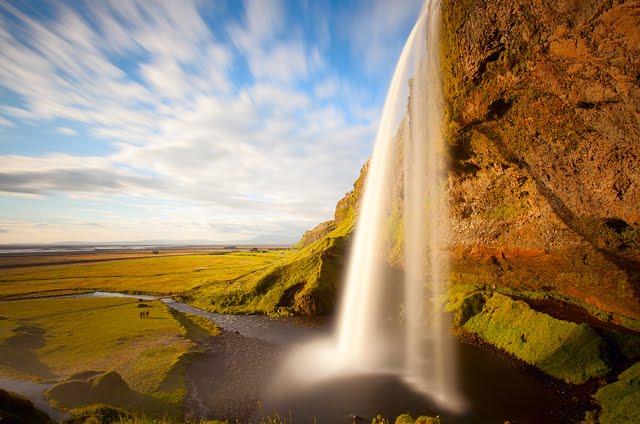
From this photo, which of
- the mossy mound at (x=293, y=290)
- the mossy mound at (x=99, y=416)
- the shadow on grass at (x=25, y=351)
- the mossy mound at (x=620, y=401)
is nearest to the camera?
the mossy mound at (x=99, y=416)

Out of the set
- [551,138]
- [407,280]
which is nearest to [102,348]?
[407,280]

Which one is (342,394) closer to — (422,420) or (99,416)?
(422,420)

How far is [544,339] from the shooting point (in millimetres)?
20891

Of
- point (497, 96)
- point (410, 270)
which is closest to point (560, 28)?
point (497, 96)

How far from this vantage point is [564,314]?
23047 millimetres

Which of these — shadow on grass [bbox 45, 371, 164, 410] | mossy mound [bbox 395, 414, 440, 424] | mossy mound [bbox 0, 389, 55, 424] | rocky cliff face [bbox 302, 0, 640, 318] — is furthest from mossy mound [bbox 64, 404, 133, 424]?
rocky cliff face [bbox 302, 0, 640, 318]

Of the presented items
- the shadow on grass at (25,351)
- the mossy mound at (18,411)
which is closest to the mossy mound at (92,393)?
the shadow on grass at (25,351)

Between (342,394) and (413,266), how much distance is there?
26.7m

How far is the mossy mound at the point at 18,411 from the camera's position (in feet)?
30.5

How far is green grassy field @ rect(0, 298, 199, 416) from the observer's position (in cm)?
1782

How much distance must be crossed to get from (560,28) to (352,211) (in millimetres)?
56593

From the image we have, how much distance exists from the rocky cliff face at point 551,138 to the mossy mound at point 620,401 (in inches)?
353

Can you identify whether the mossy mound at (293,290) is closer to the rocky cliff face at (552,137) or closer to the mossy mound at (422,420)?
the rocky cliff face at (552,137)

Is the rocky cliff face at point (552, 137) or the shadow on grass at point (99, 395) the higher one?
the rocky cliff face at point (552, 137)
